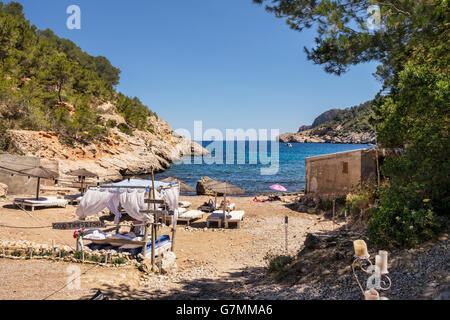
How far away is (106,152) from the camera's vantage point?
1638 inches

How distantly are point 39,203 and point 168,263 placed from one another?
10508 millimetres

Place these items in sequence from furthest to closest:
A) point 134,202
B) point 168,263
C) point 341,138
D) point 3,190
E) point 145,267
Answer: point 341,138
point 3,190
point 134,202
point 168,263
point 145,267

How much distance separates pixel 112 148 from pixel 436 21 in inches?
1682

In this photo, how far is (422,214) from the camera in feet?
21.6

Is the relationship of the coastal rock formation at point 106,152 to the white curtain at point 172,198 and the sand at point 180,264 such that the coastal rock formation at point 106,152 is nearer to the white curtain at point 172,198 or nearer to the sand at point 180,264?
the sand at point 180,264

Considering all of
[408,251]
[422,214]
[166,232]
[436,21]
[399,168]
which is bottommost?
[166,232]

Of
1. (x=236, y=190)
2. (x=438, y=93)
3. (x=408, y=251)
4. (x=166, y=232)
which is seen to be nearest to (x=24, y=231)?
(x=166, y=232)

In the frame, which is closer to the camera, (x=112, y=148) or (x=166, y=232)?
(x=166, y=232)

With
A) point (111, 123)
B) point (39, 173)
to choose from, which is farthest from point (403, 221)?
point (111, 123)

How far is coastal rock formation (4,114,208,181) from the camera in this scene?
96.7 feet

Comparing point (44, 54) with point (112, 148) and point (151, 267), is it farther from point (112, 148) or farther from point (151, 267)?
point (151, 267)

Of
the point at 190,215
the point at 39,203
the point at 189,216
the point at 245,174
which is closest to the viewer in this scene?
the point at 39,203

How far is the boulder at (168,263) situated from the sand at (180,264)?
28cm

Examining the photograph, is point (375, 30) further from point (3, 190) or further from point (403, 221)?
point (3, 190)
